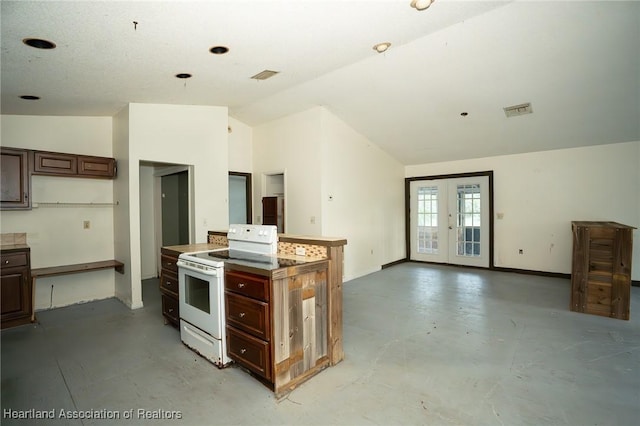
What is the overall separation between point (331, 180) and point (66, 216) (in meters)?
3.84

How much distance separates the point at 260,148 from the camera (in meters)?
5.98

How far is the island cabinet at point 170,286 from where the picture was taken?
3232mm

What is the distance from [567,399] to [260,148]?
5.43 m

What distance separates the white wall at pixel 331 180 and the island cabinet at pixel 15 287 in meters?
3.42

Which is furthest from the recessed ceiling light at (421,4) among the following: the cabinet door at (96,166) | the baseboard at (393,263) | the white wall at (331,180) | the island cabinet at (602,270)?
the baseboard at (393,263)

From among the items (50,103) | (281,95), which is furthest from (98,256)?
(281,95)

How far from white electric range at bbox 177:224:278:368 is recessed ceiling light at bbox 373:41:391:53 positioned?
2078mm

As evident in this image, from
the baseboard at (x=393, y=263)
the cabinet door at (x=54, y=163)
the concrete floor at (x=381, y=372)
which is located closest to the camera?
the concrete floor at (x=381, y=372)

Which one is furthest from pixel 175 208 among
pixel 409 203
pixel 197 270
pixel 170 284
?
pixel 409 203

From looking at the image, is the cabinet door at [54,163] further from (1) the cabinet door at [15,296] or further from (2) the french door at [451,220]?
(2) the french door at [451,220]

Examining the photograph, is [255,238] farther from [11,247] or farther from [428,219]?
[428,219]

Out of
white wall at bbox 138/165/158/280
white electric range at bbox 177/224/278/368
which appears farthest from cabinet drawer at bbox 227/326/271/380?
white wall at bbox 138/165/158/280

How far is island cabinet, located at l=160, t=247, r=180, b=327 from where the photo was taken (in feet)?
10.6

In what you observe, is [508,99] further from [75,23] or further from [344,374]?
[75,23]
